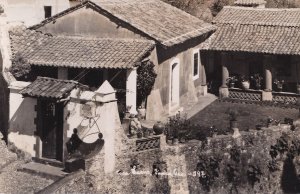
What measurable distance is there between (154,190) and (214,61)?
43.5 feet

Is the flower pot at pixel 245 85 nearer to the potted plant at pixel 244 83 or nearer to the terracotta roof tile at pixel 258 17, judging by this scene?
the potted plant at pixel 244 83

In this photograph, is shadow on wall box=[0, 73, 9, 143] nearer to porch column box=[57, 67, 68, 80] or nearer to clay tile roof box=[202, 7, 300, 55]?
porch column box=[57, 67, 68, 80]

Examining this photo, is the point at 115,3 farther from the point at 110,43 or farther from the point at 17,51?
the point at 17,51

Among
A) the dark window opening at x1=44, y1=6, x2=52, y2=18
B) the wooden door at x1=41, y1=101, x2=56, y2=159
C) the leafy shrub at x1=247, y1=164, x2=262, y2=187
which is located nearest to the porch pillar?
the dark window opening at x1=44, y1=6, x2=52, y2=18

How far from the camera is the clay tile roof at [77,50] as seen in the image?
21438 mm

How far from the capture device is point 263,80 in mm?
28547

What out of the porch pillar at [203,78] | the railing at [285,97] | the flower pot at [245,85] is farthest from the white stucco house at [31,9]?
the railing at [285,97]

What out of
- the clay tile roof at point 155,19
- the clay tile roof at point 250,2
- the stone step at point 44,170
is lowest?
the stone step at point 44,170

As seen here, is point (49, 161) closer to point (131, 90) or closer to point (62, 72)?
point (131, 90)

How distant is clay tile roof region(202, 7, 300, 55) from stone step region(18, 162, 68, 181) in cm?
1327

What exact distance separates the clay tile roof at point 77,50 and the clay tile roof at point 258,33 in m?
7.52

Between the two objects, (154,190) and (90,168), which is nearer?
(90,168)

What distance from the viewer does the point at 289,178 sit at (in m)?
22.0

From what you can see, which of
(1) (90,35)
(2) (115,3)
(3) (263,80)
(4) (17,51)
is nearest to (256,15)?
(3) (263,80)
